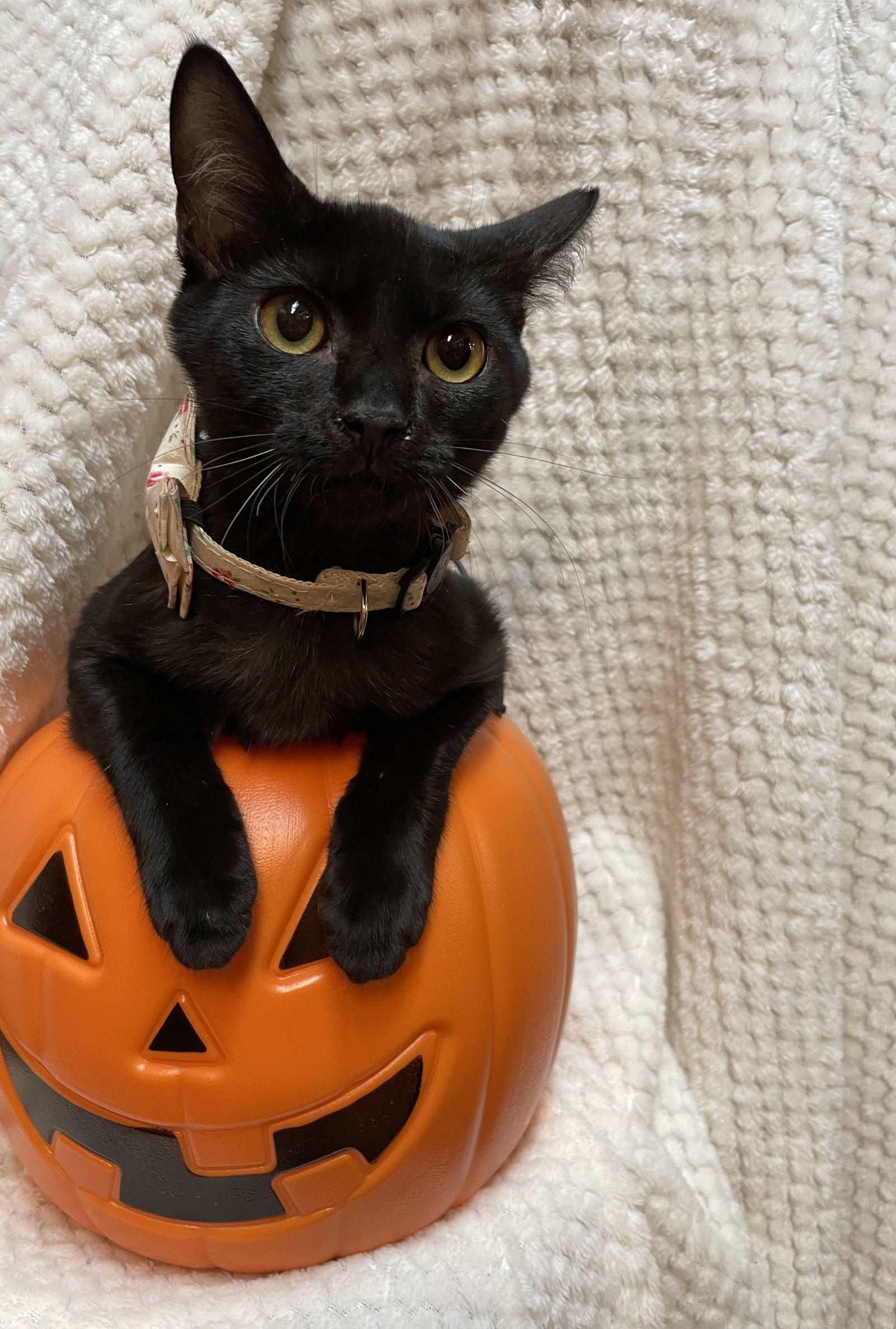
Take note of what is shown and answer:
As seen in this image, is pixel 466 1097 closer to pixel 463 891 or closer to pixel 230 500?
pixel 463 891

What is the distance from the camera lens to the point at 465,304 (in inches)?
27.0

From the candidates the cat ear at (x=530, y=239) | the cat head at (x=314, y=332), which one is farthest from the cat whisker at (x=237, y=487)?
the cat ear at (x=530, y=239)

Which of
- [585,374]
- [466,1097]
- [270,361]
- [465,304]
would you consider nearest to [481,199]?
[585,374]

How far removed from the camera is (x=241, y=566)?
665mm

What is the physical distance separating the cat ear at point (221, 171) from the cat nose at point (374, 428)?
0.19 metres

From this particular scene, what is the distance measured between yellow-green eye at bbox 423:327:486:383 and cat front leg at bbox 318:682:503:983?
26 centimetres

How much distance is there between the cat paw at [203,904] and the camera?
0.59m

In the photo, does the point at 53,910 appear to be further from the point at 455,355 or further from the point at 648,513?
the point at 648,513

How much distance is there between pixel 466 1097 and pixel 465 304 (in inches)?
22.9

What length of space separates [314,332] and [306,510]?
12cm

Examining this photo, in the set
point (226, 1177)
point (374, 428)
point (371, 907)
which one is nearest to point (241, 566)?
point (374, 428)

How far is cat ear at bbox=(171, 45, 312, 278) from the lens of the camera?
62cm

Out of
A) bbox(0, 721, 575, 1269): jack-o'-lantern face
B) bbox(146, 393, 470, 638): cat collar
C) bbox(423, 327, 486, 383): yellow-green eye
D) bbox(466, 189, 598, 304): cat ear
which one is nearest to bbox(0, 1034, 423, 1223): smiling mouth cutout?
bbox(0, 721, 575, 1269): jack-o'-lantern face

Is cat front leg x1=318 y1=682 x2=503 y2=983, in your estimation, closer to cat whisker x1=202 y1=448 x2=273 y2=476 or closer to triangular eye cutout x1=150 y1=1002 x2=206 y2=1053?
triangular eye cutout x1=150 y1=1002 x2=206 y2=1053
